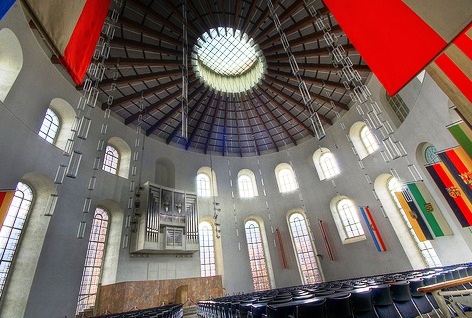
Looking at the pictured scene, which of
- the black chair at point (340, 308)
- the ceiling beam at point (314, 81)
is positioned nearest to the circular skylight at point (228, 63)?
the ceiling beam at point (314, 81)

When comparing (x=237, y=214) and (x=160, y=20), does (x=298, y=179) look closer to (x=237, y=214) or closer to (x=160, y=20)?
(x=237, y=214)

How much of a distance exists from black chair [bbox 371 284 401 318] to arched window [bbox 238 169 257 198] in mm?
15193

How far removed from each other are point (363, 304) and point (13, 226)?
12251 millimetres

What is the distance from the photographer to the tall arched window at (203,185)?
18281 mm

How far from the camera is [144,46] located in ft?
38.1

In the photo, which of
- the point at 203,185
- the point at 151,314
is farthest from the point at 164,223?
the point at 151,314

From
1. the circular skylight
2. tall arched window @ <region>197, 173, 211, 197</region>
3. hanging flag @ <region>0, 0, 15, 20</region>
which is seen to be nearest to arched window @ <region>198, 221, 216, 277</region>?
tall arched window @ <region>197, 173, 211, 197</region>

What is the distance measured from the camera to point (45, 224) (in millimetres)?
9625

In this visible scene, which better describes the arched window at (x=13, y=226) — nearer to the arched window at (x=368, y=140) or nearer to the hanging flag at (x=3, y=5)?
the hanging flag at (x=3, y=5)

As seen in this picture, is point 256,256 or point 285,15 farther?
point 256,256

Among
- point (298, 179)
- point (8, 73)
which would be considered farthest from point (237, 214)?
point (8, 73)

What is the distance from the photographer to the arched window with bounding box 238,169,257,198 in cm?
1950

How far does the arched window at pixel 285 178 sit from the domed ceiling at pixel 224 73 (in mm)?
1886

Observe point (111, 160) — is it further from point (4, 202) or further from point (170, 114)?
point (4, 202)
